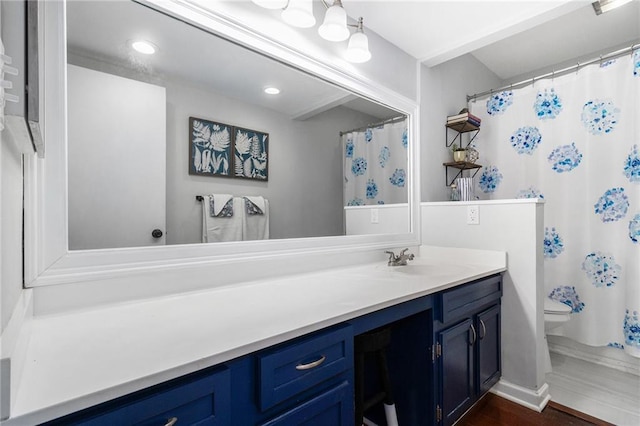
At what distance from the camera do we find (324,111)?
1739 mm

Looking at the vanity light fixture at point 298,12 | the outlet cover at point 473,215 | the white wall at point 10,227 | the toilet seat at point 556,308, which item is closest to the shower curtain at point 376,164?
the outlet cover at point 473,215

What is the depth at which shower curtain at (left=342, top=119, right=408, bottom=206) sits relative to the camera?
1.92 meters

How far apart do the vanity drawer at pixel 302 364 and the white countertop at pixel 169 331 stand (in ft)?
0.12

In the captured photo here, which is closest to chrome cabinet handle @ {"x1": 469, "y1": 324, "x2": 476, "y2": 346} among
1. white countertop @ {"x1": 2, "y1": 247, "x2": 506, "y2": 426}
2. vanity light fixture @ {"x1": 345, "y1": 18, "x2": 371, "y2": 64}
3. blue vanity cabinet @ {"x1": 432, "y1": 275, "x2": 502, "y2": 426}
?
blue vanity cabinet @ {"x1": 432, "y1": 275, "x2": 502, "y2": 426}

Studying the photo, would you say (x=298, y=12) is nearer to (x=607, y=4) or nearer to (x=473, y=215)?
(x=473, y=215)

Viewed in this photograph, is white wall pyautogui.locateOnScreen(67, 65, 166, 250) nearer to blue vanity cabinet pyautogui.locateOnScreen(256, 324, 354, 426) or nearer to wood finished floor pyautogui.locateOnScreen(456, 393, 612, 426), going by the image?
blue vanity cabinet pyautogui.locateOnScreen(256, 324, 354, 426)

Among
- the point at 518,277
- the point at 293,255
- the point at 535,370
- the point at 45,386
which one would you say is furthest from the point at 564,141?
the point at 45,386

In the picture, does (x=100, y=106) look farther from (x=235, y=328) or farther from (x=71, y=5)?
(x=235, y=328)

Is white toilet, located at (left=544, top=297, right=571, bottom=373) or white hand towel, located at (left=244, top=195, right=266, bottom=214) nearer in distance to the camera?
white hand towel, located at (left=244, top=195, right=266, bottom=214)

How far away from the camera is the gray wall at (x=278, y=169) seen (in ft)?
3.93

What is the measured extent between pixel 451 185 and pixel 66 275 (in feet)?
8.25

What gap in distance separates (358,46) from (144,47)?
979mm

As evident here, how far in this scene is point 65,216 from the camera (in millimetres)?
956

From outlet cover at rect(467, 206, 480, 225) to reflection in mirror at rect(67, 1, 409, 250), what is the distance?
0.79 metres
